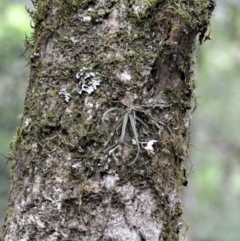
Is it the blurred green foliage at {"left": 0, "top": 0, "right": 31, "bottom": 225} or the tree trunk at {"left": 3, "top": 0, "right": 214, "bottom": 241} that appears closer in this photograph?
the tree trunk at {"left": 3, "top": 0, "right": 214, "bottom": 241}

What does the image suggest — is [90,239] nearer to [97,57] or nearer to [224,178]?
[97,57]

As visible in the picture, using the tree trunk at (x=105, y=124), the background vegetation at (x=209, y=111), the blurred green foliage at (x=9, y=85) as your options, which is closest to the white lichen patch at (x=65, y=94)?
the tree trunk at (x=105, y=124)

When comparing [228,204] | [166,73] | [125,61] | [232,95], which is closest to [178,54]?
[166,73]

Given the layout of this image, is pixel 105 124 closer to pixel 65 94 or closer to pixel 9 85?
pixel 65 94

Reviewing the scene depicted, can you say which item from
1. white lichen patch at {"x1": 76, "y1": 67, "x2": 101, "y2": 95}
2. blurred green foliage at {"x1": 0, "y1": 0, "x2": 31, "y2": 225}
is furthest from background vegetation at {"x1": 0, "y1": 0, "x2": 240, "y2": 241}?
white lichen patch at {"x1": 76, "y1": 67, "x2": 101, "y2": 95}

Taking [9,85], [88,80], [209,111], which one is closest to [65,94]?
[88,80]

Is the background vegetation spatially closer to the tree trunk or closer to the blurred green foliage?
the blurred green foliage

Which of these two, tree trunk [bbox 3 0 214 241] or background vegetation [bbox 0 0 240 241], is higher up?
background vegetation [bbox 0 0 240 241]

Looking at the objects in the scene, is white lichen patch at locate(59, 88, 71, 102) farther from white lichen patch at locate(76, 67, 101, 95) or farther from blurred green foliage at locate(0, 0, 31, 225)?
blurred green foliage at locate(0, 0, 31, 225)

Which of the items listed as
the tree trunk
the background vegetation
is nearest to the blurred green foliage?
Result: the background vegetation
